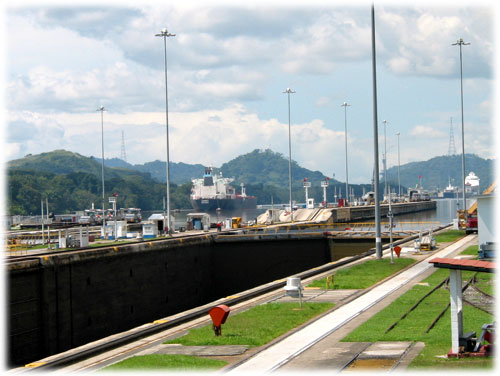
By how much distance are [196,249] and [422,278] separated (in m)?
27.3

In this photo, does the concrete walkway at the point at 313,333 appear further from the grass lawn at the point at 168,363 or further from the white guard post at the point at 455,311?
the white guard post at the point at 455,311

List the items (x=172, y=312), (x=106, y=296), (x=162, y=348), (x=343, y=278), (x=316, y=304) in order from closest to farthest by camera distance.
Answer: (x=162, y=348), (x=316, y=304), (x=343, y=278), (x=106, y=296), (x=172, y=312)

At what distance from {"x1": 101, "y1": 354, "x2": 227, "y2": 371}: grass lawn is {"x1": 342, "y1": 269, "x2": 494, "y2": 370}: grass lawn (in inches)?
199

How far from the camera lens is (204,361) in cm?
2027

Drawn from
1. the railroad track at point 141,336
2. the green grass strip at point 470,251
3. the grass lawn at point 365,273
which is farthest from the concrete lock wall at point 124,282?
the green grass strip at point 470,251

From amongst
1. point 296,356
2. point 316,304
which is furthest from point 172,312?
point 296,356

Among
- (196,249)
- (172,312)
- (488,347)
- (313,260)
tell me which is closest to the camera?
(488,347)

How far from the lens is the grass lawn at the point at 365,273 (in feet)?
122

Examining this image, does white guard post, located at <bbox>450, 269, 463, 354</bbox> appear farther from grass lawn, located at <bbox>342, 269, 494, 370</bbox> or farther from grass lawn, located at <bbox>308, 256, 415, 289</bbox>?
grass lawn, located at <bbox>308, 256, 415, 289</bbox>

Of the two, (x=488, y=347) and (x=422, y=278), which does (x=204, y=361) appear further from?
(x=422, y=278)

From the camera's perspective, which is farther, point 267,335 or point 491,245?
point 491,245

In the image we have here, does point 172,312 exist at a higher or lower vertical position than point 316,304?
lower

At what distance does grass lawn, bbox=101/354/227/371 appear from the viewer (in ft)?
63.9

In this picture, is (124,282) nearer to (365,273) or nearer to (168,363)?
(365,273)
